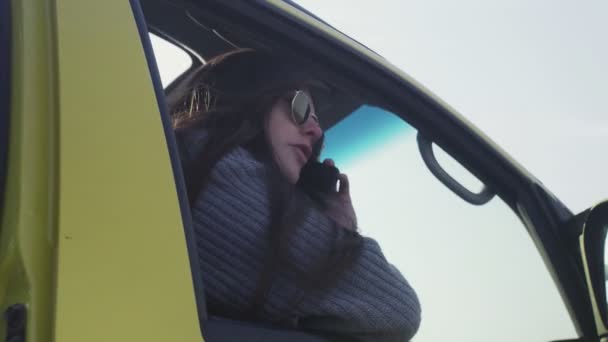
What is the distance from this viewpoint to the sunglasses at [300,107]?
1473 mm

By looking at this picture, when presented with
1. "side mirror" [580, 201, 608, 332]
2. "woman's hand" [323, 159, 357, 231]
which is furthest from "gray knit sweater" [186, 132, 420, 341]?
"side mirror" [580, 201, 608, 332]

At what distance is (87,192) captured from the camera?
806mm

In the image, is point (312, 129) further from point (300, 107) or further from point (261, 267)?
point (261, 267)

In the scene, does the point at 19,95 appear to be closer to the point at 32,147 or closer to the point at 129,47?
the point at 32,147

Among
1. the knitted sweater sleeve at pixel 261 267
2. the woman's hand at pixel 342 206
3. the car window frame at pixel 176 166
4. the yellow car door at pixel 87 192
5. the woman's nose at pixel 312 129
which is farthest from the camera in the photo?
the woman's nose at pixel 312 129

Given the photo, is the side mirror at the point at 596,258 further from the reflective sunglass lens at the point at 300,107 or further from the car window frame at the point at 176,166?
the car window frame at the point at 176,166

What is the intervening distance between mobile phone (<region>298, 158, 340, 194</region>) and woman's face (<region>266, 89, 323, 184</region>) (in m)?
0.02

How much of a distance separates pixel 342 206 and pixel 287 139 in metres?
0.18

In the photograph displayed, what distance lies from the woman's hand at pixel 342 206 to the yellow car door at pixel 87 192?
0.54m

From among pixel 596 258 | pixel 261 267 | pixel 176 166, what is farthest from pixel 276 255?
pixel 596 258

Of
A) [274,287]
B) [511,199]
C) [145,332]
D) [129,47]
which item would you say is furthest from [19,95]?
[511,199]

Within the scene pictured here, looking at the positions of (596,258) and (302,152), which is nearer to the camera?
(302,152)

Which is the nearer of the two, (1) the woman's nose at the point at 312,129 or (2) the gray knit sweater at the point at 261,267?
(2) the gray knit sweater at the point at 261,267

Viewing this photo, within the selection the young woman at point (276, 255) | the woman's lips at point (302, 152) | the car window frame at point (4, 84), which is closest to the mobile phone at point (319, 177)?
the woman's lips at point (302, 152)
